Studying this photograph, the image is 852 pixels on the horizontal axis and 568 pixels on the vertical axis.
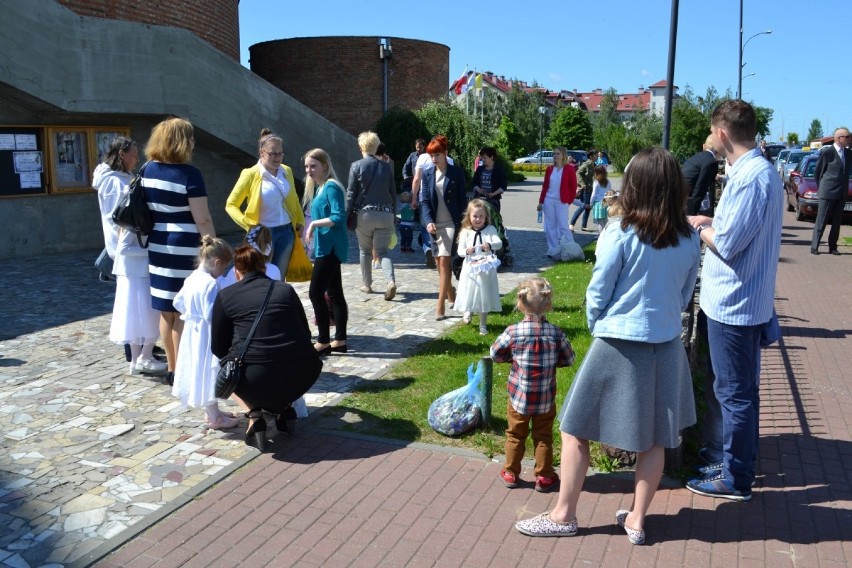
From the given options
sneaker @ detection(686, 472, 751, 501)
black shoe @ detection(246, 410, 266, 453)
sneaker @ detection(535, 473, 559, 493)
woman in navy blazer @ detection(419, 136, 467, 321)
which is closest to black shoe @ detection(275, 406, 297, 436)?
black shoe @ detection(246, 410, 266, 453)

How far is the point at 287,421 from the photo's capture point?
17.9 feet

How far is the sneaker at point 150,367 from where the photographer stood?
6.73m

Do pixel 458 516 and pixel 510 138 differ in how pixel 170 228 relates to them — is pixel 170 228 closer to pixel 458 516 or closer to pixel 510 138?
pixel 458 516

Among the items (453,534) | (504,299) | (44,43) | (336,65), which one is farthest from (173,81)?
(336,65)

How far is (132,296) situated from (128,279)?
144mm

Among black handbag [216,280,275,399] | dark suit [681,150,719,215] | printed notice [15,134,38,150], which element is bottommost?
black handbag [216,280,275,399]

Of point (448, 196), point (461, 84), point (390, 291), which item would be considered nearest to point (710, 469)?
point (448, 196)

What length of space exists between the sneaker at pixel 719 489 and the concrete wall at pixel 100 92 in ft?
33.9

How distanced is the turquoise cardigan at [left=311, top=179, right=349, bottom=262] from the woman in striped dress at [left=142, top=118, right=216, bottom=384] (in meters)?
1.31

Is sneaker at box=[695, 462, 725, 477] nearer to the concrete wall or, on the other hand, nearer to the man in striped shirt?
the man in striped shirt

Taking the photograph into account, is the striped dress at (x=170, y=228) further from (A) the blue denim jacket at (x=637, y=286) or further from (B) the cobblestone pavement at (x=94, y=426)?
(A) the blue denim jacket at (x=637, y=286)

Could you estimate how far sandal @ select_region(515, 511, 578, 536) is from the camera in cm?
405

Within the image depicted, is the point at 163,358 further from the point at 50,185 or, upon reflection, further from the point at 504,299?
the point at 50,185

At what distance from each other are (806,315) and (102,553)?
329 inches
